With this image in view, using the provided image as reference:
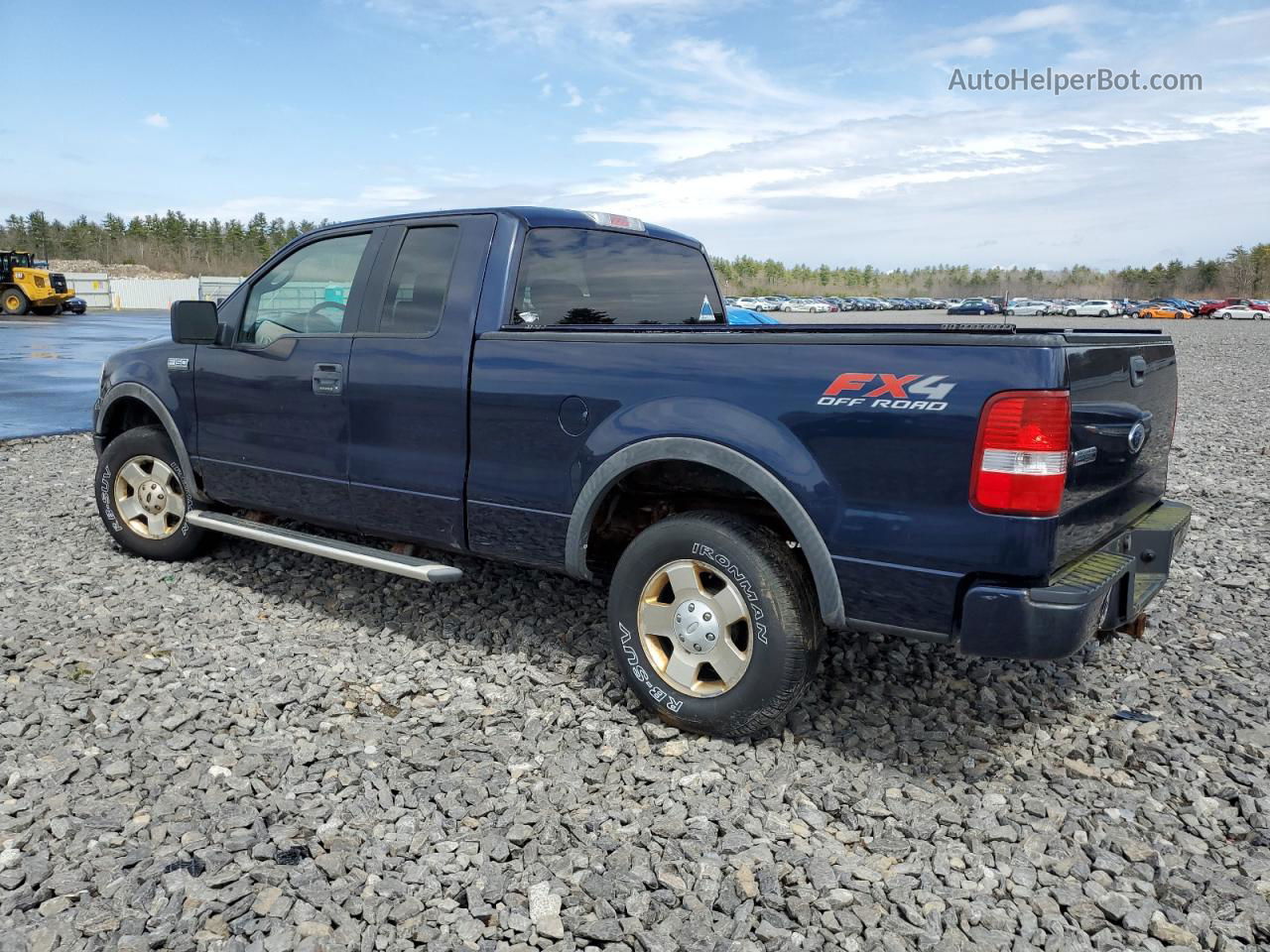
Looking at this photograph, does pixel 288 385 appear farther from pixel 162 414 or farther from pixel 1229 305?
pixel 1229 305

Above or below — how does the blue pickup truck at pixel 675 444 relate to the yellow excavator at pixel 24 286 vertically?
below

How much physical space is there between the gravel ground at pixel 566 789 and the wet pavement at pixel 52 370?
313 inches

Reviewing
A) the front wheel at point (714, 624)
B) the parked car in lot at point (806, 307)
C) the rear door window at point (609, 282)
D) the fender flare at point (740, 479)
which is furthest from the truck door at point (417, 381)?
the parked car in lot at point (806, 307)

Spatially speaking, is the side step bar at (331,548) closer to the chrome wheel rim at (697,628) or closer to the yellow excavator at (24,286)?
the chrome wheel rim at (697,628)

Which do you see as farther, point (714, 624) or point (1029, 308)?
point (1029, 308)

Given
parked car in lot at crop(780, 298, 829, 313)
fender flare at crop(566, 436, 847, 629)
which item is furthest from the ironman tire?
parked car in lot at crop(780, 298, 829, 313)

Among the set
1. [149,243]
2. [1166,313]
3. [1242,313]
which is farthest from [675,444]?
[149,243]

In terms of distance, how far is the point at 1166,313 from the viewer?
6378 cm

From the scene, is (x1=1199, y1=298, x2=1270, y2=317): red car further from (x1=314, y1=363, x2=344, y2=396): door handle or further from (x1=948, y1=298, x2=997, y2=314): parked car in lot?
(x1=314, y1=363, x2=344, y2=396): door handle

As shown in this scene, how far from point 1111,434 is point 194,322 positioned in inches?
170

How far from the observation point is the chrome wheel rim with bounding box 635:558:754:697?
3.52 meters

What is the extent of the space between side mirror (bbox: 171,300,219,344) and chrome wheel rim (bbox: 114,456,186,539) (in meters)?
0.99

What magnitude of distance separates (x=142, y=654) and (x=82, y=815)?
142 centimetres

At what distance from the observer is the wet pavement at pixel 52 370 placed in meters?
11.9
